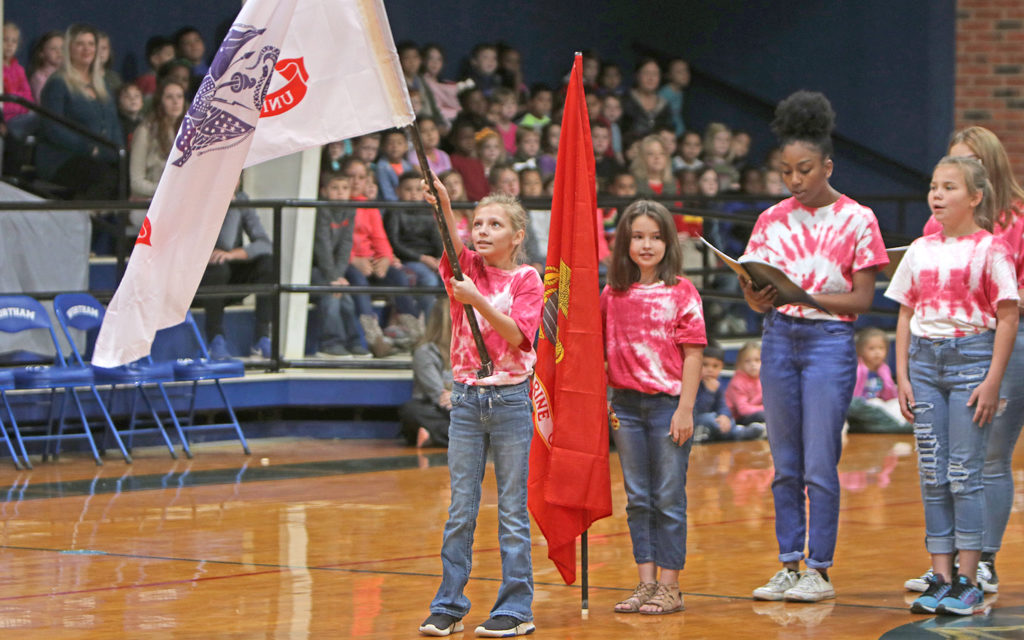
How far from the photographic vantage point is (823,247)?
5.43 meters

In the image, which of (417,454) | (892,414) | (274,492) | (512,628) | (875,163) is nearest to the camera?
(512,628)

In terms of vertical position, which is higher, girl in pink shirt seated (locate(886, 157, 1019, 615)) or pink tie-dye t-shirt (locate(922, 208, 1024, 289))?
pink tie-dye t-shirt (locate(922, 208, 1024, 289))

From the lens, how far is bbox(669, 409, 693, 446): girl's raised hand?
521 centimetres

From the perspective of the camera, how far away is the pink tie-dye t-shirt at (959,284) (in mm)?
5191

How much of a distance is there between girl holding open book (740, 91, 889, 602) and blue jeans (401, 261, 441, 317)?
4.93 meters

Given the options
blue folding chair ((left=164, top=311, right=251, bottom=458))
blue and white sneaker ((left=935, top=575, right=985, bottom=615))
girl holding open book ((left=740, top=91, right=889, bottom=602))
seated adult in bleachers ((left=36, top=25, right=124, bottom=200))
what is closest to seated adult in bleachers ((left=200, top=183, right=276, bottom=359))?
blue folding chair ((left=164, top=311, right=251, bottom=458))

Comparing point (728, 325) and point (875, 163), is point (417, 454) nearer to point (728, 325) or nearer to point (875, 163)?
point (728, 325)

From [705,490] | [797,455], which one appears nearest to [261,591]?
[797,455]

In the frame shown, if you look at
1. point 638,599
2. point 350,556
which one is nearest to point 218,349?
point 350,556

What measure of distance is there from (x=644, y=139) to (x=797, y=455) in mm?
7906

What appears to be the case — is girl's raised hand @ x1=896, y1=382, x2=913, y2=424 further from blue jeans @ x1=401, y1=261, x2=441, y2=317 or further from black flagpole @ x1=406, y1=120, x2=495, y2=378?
blue jeans @ x1=401, y1=261, x2=441, y2=317

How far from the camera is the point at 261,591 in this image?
5.57m

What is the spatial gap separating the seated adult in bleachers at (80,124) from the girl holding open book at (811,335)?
21.3ft

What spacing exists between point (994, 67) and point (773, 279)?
956 cm
